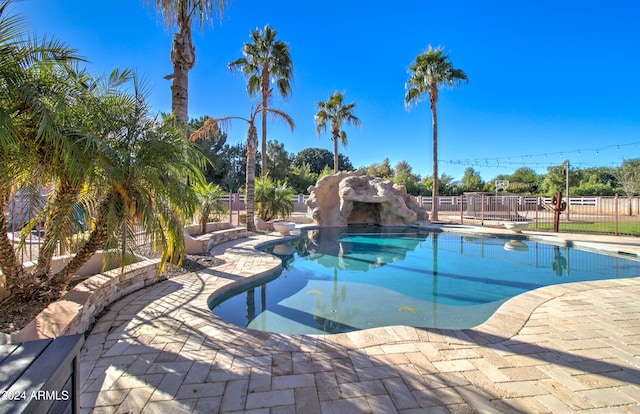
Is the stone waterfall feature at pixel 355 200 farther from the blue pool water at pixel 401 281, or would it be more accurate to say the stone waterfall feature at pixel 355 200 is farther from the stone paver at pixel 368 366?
the stone paver at pixel 368 366

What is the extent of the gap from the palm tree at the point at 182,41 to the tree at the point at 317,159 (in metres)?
36.6

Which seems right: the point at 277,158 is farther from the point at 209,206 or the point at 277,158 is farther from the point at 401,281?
the point at 401,281

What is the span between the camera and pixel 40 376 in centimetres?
121

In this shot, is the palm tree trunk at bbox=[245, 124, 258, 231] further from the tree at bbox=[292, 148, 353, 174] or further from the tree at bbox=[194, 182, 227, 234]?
the tree at bbox=[292, 148, 353, 174]

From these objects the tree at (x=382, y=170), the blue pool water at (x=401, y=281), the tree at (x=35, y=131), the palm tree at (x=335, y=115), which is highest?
the palm tree at (x=335, y=115)

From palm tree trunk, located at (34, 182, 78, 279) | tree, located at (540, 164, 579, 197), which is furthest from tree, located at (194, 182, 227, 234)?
tree, located at (540, 164, 579, 197)

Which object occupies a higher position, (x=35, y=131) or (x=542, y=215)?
(x=35, y=131)

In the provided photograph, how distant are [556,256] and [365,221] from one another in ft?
A: 34.2

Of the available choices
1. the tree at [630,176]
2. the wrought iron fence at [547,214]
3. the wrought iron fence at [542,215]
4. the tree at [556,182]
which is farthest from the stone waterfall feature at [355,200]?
the tree at [556,182]

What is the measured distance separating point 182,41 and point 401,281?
7746 mm

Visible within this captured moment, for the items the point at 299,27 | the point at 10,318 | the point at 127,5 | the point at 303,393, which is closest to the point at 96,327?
the point at 10,318

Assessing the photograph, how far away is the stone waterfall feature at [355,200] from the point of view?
16.2 meters

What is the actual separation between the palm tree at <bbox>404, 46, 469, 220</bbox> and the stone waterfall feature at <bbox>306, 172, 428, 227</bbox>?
333 centimetres

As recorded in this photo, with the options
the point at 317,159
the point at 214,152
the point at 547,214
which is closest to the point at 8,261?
the point at 547,214
